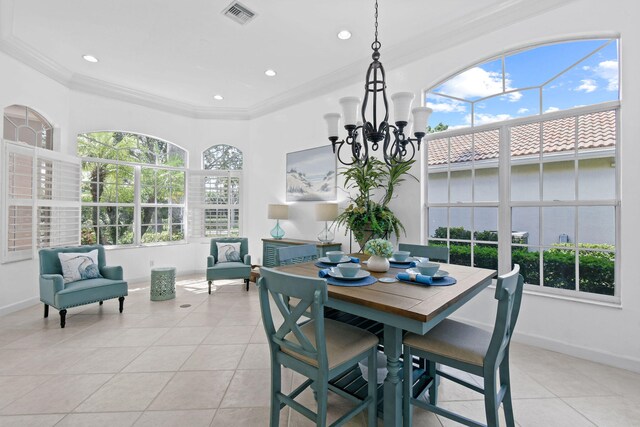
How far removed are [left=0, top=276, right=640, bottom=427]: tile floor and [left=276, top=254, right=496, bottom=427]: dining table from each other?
0.49 meters

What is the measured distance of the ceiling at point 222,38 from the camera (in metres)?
3.03

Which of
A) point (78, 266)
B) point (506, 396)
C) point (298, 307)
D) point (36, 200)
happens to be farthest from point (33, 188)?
point (506, 396)

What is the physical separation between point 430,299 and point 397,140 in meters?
1.24

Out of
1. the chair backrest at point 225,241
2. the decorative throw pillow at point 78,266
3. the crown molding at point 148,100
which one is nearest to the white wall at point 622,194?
the chair backrest at point 225,241

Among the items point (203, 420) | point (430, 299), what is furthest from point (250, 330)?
point (430, 299)

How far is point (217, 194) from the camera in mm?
6125

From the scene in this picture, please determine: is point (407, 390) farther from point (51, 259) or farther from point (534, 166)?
point (51, 259)

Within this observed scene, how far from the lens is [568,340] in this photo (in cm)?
269

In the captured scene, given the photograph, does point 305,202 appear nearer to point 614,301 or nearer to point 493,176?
point 493,176

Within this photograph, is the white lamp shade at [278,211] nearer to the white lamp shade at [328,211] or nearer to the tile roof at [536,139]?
the white lamp shade at [328,211]

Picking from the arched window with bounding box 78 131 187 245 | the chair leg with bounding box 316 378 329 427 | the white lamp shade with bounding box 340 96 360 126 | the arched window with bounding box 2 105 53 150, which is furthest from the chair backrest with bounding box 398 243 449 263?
the arched window with bounding box 2 105 53 150

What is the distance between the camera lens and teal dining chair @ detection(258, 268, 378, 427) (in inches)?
55.2

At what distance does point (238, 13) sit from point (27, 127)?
3.41 m

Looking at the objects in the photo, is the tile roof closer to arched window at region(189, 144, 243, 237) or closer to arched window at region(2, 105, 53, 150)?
arched window at region(189, 144, 243, 237)
